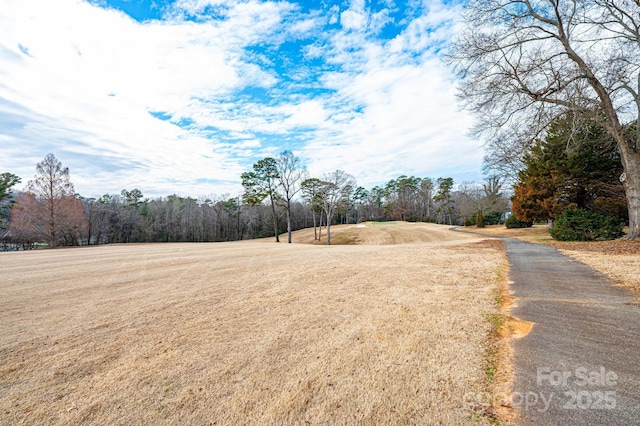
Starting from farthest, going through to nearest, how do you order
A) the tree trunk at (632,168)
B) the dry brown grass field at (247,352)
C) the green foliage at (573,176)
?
the green foliage at (573,176)
the tree trunk at (632,168)
the dry brown grass field at (247,352)

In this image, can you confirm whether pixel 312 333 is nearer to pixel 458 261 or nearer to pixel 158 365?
pixel 158 365

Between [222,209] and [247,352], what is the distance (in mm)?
50344

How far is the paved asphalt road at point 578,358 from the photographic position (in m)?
1.89

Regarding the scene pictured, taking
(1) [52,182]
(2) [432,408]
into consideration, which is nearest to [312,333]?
(2) [432,408]

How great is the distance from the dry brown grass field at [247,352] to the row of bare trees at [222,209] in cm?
2479

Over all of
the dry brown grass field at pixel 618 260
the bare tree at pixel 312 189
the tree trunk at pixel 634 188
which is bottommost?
the dry brown grass field at pixel 618 260

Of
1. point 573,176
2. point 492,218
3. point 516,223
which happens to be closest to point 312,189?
point 516,223

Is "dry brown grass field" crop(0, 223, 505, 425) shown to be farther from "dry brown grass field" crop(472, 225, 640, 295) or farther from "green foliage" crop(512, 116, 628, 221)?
"green foliage" crop(512, 116, 628, 221)

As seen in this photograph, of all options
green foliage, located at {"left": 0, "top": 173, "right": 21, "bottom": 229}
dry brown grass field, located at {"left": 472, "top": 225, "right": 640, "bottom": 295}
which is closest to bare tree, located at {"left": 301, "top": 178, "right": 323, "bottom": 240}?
dry brown grass field, located at {"left": 472, "top": 225, "right": 640, "bottom": 295}

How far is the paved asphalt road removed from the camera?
1891mm

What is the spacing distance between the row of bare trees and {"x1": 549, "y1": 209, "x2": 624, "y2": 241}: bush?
20.7m

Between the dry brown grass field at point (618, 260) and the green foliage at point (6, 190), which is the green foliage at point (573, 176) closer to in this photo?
the dry brown grass field at point (618, 260)

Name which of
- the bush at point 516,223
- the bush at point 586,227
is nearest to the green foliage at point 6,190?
the bush at point 586,227

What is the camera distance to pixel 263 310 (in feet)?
14.2
